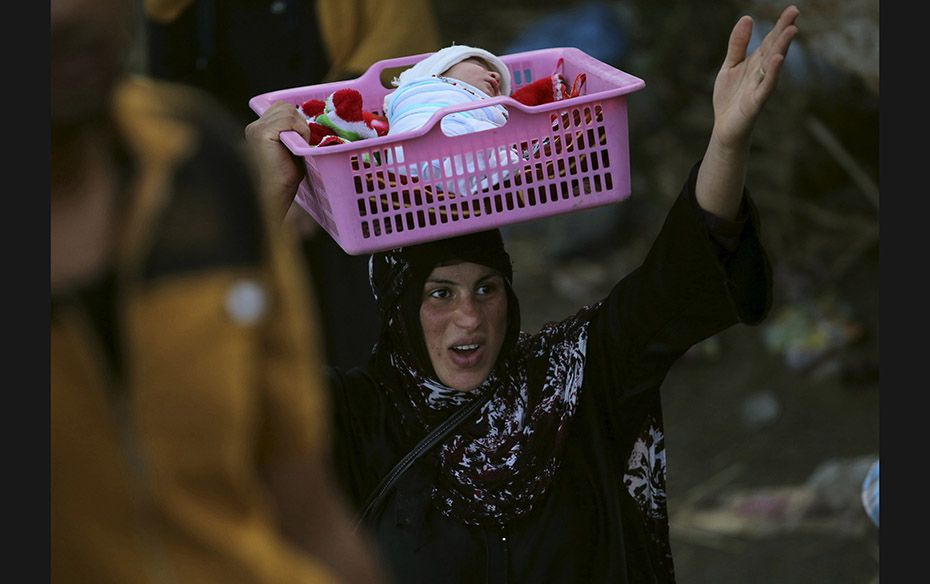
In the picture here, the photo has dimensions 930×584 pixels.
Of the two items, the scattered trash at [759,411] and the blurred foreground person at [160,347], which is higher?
the blurred foreground person at [160,347]

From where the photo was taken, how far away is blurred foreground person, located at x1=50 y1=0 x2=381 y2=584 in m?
1.78

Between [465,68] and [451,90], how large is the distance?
0.08m

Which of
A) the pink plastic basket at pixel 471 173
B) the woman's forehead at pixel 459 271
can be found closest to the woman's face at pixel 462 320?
the woman's forehead at pixel 459 271

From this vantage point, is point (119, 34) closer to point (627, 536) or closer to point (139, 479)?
point (139, 479)

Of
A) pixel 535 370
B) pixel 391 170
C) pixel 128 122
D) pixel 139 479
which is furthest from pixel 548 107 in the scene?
pixel 139 479

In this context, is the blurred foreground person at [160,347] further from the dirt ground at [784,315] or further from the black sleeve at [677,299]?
the dirt ground at [784,315]

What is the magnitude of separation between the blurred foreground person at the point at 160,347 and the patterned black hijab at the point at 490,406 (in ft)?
0.56

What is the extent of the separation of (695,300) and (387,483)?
51 centimetres

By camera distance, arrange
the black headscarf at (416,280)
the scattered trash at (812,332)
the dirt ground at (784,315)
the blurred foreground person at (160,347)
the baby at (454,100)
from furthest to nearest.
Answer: the scattered trash at (812,332) → the dirt ground at (784,315) → the black headscarf at (416,280) → the baby at (454,100) → the blurred foreground person at (160,347)

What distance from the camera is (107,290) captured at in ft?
5.84

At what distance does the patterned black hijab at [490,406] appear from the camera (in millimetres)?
2047

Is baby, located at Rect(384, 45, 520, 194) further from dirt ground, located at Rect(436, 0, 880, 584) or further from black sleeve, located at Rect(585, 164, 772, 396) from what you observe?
dirt ground, located at Rect(436, 0, 880, 584)

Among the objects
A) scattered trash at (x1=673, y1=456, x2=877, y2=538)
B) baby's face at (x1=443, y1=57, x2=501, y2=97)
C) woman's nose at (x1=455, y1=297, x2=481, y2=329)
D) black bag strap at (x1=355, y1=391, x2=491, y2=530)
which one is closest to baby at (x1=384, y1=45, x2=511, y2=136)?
baby's face at (x1=443, y1=57, x2=501, y2=97)

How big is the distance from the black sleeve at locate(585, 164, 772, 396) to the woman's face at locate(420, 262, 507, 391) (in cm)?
16
